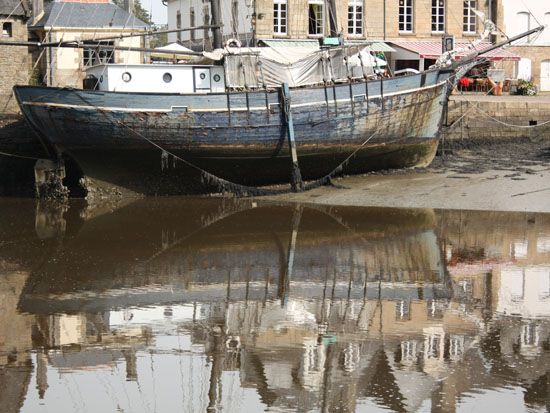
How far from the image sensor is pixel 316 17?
3638cm

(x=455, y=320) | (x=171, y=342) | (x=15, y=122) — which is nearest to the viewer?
(x=171, y=342)

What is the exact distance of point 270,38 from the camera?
117 ft

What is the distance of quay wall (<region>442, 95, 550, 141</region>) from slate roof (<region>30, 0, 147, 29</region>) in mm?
15339

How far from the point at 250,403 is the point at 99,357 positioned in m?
2.21

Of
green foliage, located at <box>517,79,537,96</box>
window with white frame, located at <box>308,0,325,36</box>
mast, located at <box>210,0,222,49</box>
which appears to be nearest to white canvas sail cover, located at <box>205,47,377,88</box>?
mast, located at <box>210,0,222,49</box>

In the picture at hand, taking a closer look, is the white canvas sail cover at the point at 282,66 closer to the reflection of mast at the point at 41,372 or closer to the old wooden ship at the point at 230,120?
the old wooden ship at the point at 230,120

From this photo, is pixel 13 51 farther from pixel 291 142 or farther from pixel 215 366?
pixel 215 366

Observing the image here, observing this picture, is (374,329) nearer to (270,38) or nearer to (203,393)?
(203,393)

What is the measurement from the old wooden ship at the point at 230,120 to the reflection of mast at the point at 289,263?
2621 mm

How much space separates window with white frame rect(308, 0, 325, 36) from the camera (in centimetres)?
3612

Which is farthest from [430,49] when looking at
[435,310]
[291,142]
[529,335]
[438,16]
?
[529,335]

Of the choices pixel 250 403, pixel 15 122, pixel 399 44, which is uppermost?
pixel 399 44

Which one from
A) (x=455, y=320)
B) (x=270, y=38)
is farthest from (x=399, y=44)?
(x=455, y=320)

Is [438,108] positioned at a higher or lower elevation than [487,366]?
higher
